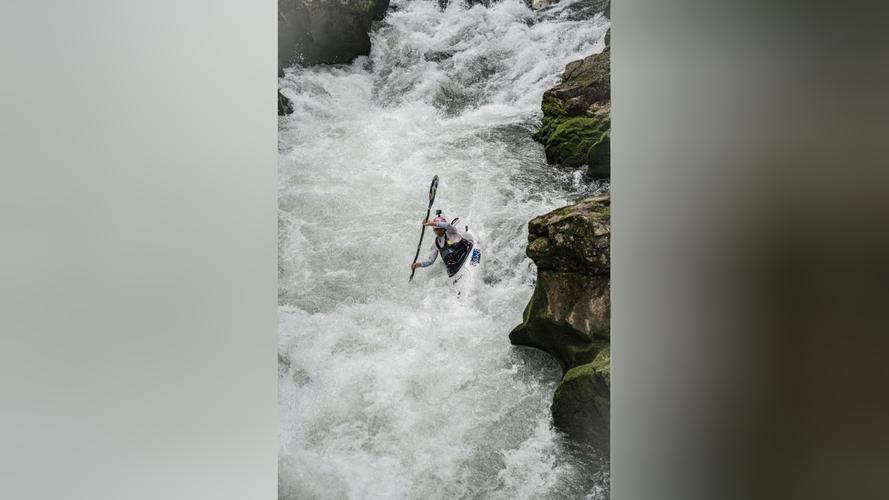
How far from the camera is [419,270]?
4.79 feet

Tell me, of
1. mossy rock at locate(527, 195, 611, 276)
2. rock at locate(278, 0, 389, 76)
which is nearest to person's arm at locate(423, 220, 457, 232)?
mossy rock at locate(527, 195, 611, 276)

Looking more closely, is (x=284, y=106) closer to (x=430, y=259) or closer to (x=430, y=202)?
(x=430, y=202)

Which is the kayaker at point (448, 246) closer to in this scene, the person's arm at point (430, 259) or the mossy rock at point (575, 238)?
the person's arm at point (430, 259)

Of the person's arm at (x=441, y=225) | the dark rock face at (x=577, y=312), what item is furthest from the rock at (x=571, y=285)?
the person's arm at (x=441, y=225)

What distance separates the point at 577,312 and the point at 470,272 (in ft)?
1.03

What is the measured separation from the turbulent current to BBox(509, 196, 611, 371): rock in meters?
0.04

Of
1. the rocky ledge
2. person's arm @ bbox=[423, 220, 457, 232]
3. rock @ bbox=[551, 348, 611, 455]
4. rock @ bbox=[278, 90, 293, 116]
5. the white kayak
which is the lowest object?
rock @ bbox=[551, 348, 611, 455]
